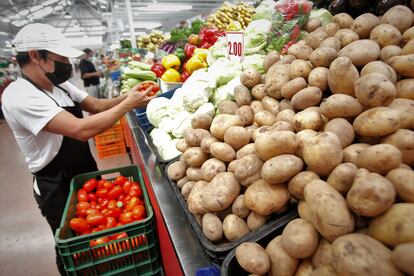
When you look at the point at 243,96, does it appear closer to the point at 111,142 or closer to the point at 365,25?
Result: the point at 365,25

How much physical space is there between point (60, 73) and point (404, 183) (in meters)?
2.22

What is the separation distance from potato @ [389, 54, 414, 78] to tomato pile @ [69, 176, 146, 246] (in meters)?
1.66

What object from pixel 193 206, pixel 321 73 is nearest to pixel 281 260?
pixel 193 206

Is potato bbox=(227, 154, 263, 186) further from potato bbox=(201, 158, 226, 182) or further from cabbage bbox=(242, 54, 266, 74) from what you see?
cabbage bbox=(242, 54, 266, 74)

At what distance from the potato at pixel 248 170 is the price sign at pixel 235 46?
46.1 inches

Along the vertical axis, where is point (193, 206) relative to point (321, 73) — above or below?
below

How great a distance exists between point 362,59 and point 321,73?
0.15m

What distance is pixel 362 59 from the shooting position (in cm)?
99

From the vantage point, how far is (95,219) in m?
1.82

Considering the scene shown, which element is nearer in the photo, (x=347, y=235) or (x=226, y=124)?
Answer: (x=347, y=235)

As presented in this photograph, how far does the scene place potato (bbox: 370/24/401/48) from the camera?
1.05 m

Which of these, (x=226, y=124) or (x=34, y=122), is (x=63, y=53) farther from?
(x=226, y=124)

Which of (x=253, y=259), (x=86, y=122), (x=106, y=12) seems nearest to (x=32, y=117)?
(x=86, y=122)

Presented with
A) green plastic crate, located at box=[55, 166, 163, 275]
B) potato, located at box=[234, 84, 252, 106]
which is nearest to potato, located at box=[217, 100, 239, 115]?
potato, located at box=[234, 84, 252, 106]
